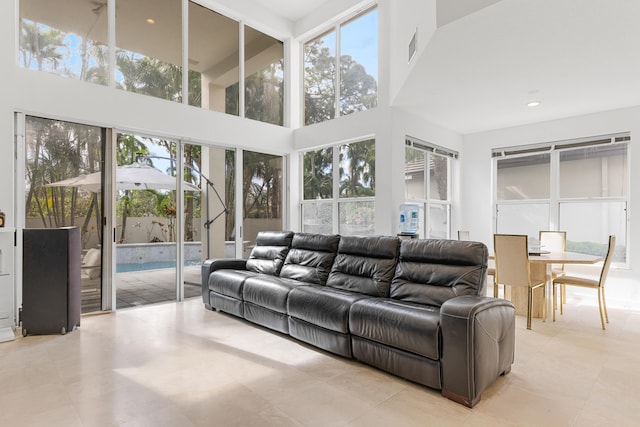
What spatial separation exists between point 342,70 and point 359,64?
37cm

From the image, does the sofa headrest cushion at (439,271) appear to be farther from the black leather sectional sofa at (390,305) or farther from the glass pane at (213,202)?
the glass pane at (213,202)

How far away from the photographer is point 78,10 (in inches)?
170

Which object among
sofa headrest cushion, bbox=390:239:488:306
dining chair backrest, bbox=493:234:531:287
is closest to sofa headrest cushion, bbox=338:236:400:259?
sofa headrest cushion, bbox=390:239:488:306

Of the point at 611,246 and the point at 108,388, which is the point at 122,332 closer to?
the point at 108,388

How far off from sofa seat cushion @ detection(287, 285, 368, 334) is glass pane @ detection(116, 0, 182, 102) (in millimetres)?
3601

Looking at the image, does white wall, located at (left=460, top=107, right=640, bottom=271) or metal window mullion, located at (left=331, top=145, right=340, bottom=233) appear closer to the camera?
white wall, located at (left=460, top=107, right=640, bottom=271)

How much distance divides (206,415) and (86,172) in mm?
3573

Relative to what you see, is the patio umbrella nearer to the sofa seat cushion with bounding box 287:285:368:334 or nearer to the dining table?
the sofa seat cushion with bounding box 287:285:368:334

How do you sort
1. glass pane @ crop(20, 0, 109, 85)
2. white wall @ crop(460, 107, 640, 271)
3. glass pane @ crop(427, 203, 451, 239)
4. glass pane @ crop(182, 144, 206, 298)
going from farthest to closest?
1. glass pane @ crop(427, 203, 451, 239)
2. glass pane @ crop(182, 144, 206, 298)
3. white wall @ crop(460, 107, 640, 271)
4. glass pane @ crop(20, 0, 109, 85)

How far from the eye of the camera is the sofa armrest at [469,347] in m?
2.15

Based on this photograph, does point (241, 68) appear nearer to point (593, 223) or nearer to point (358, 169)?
point (358, 169)

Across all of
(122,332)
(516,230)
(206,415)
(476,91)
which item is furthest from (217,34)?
(516,230)

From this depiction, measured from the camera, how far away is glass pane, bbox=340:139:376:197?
5.44 m

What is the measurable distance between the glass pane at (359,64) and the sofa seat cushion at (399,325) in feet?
11.7
